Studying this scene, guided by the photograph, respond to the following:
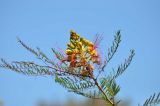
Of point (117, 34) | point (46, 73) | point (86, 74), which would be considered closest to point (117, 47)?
point (117, 34)

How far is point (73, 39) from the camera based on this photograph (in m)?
5.05

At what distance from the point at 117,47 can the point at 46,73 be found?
836mm

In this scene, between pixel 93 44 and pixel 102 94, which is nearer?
pixel 102 94

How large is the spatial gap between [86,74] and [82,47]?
0.36 metres

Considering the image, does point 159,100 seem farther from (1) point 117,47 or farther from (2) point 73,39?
(2) point 73,39

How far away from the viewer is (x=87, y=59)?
201 inches

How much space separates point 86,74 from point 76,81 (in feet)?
0.55

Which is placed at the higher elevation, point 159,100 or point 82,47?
point 82,47

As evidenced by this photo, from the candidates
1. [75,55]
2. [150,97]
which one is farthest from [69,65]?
[150,97]

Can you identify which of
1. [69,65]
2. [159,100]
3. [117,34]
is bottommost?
[159,100]

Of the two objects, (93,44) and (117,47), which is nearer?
→ (117,47)

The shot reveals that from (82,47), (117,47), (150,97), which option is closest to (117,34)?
(117,47)

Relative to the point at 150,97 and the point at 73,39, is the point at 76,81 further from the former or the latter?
the point at 150,97

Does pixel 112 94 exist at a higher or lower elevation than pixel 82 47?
lower
